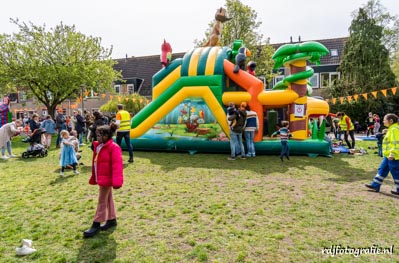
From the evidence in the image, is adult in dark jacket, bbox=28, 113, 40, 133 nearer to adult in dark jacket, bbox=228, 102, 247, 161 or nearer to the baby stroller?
the baby stroller

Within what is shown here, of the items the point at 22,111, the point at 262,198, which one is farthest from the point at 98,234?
the point at 22,111

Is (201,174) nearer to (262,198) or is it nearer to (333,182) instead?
(262,198)

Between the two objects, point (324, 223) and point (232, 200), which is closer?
point (324, 223)

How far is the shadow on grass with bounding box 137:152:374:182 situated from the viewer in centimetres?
690

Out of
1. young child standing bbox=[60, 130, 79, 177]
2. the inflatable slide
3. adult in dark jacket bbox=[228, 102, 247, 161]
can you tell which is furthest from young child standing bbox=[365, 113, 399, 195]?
young child standing bbox=[60, 130, 79, 177]

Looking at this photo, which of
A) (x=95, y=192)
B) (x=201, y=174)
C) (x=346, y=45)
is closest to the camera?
(x=95, y=192)

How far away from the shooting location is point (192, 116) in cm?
963

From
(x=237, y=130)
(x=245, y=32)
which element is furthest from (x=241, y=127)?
(x=245, y=32)

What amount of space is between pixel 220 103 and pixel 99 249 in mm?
6771

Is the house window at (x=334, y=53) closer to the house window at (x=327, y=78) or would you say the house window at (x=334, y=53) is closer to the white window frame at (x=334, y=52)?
the white window frame at (x=334, y=52)

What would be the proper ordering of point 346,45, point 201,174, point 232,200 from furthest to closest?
1. point 346,45
2. point 201,174
3. point 232,200

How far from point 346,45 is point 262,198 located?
73.6 ft

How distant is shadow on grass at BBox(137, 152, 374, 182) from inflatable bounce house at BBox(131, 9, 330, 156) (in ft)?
1.53

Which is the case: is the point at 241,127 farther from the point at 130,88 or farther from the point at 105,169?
the point at 130,88
